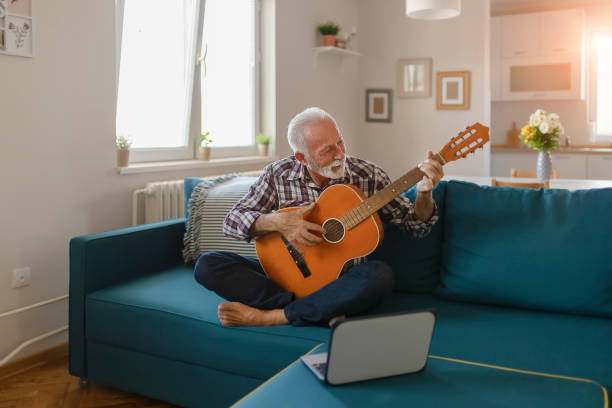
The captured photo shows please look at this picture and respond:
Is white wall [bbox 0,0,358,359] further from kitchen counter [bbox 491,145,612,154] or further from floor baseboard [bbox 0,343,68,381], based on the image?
kitchen counter [bbox 491,145,612,154]

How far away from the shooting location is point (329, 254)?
1.93 metres

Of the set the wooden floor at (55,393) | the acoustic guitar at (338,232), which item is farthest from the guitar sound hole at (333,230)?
the wooden floor at (55,393)

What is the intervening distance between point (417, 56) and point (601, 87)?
2.32 meters

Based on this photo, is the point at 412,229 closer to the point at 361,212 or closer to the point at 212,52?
the point at 361,212

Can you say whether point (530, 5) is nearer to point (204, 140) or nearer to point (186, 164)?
point (204, 140)

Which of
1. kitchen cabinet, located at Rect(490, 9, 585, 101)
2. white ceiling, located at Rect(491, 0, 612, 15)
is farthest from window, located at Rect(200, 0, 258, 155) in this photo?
white ceiling, located at Rect(491, 0, 612, 15)

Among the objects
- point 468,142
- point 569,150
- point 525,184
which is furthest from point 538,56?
point 468,142

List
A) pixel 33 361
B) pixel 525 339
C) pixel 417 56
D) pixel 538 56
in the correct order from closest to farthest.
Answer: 1. pixel 525 339
2. pixel 33 361
3. pixel 417 56
4. pixel 538 56

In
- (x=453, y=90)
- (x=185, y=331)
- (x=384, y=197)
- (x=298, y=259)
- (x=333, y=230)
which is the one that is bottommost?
(x=185, y=331)

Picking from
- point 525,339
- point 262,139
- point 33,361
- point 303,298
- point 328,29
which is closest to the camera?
point 525,339

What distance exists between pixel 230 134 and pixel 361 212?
2458mm

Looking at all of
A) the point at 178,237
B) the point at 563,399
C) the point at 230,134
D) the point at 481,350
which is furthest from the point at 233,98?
the point at 563,399

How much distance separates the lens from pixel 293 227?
6.42 ft

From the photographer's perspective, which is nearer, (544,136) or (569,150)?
(544,136)
